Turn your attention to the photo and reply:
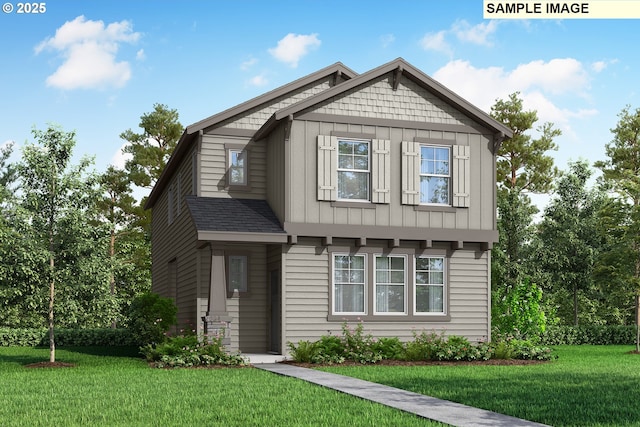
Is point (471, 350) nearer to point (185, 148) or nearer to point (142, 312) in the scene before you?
point (142, 312)

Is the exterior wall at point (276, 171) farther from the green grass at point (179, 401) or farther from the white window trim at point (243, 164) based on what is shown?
the green grass at point (179, 401)

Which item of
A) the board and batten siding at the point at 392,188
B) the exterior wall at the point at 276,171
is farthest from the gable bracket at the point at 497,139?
the exterior wall at the point at 276,171

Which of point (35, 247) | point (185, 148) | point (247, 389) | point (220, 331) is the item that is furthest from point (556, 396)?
point (185, 148)

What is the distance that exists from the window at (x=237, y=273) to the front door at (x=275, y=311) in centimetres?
74

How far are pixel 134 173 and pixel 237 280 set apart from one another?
77.4ft

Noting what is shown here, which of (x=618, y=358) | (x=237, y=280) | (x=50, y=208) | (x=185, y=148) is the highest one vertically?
(x=185, y=148)

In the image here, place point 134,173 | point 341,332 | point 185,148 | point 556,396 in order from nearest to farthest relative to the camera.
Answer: point 556,396, point 341,332, point 185,148, point 134,173

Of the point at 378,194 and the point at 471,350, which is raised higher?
the point at 378,194

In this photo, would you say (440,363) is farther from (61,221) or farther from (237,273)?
(61,221)

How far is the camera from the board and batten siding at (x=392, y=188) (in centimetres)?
2131

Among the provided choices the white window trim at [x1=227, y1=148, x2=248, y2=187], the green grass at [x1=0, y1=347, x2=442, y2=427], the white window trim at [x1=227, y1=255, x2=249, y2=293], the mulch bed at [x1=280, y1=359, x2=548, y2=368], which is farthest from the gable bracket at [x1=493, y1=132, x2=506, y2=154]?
the green grass at [x1=0, y1=347, x2=442, y2=427]

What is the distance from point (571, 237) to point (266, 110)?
17702 mm

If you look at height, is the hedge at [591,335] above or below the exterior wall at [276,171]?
below

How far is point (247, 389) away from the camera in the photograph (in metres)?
13.1
